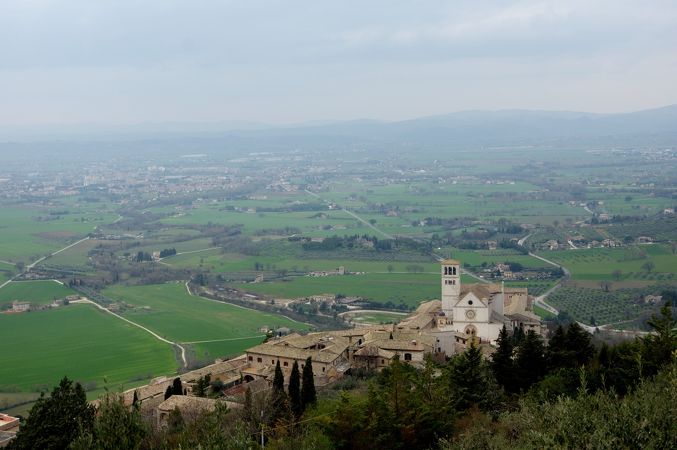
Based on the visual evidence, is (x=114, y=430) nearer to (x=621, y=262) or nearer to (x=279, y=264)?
(x=621, y=262)

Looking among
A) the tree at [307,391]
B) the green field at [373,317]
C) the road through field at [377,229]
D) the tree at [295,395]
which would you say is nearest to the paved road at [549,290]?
the road through field at [377,229]

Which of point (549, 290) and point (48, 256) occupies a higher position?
point (549, 290)

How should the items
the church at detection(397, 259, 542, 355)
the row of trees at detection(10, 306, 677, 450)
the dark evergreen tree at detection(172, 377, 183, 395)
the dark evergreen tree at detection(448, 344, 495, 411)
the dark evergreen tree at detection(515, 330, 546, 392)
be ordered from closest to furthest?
the row of trees at detection(10, 306, 677, 450)
the dark evergreen tree at detection(448, 344, 495, 411)
the dark evergreen tree at detection(515, 330, 546, 392)
the dark evergreen tree at detection(172, 377, 183, 395)
the church at detection(397, 259, 542, 355)

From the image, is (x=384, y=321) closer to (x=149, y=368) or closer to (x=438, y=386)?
(x=149, y=368)

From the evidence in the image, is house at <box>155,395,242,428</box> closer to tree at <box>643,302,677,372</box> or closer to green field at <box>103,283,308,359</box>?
tree at <box>643,302,677,372</box>

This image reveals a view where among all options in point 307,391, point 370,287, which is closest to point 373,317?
point 370,287

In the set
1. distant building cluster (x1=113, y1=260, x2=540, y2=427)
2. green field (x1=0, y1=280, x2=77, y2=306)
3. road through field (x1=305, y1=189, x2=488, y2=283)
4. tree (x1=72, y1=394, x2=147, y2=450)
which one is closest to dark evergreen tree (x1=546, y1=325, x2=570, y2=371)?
distant building cluster (x1=113, y1=260, x2=540, y2=427)

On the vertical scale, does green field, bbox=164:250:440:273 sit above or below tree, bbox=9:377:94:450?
below

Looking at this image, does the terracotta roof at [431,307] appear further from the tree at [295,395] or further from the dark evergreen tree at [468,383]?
the dark evergreen tree at [468,383]
